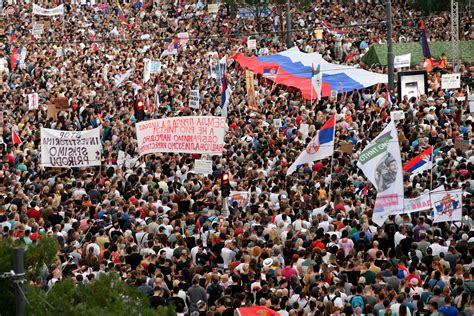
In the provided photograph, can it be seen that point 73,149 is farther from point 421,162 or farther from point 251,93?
point 251,93

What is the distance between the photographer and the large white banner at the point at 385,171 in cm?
1972

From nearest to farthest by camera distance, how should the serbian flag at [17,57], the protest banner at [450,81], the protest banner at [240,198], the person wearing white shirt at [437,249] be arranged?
the person wearing white shirt at [437,249]
the protest banner at [240,198]
the protest banner at [450,81]
the serbian flag at [17,57]

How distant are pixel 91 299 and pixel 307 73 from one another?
89.3 ft

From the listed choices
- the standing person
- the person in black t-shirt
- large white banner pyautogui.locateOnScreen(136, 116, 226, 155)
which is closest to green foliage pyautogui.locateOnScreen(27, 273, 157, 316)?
the person in black t-shirt

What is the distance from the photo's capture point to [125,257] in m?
18.1

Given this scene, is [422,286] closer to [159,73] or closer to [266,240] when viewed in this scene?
[266,240]

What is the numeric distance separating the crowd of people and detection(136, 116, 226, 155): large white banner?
0.44 m

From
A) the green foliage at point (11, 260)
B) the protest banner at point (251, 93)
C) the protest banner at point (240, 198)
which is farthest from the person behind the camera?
the protest banner at point (251, 93)

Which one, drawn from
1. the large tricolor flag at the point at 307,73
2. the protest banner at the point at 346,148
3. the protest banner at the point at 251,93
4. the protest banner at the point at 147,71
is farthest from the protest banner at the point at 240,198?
the protest banner at the point at 147,71

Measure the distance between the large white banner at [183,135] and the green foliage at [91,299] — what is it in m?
14.2

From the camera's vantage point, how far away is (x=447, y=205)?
19.5 m

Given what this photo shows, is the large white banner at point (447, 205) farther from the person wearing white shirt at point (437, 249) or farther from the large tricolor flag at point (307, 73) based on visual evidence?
the large tricolor flag at point (307, 73)

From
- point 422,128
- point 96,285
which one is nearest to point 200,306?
point 96,285

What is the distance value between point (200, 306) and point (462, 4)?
37.8 meters
